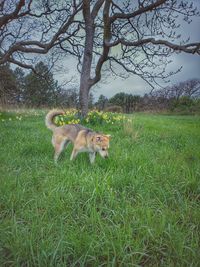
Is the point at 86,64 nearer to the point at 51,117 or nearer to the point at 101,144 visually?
the point at 51,117

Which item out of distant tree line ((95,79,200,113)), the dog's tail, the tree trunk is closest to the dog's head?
the dog's tail

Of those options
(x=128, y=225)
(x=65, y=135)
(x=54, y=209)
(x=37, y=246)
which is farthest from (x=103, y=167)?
(x=37, y=246)

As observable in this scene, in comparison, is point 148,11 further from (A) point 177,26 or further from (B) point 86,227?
(B) point 86,227

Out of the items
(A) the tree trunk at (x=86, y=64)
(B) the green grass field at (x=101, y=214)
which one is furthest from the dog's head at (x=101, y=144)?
(A) the tree trunk at (x=86, y=64)

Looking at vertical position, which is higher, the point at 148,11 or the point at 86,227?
the point at 148,11

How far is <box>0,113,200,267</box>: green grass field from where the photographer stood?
2572 mm

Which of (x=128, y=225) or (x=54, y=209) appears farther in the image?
(x=54, y=209)

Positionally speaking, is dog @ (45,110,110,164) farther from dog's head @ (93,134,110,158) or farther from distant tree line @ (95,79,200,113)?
distant tree line @ (95,79,200,113)

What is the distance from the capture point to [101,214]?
351 centimetres

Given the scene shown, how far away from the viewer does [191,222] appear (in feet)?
10.8

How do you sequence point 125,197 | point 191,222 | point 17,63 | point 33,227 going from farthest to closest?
point 17,63, point 125,197, point 191,222, point 33,227

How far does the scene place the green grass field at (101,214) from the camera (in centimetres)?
257

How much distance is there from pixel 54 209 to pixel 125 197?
0.97m

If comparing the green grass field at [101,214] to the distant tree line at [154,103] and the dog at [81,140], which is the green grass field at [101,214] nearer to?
the dog at [81,140]
